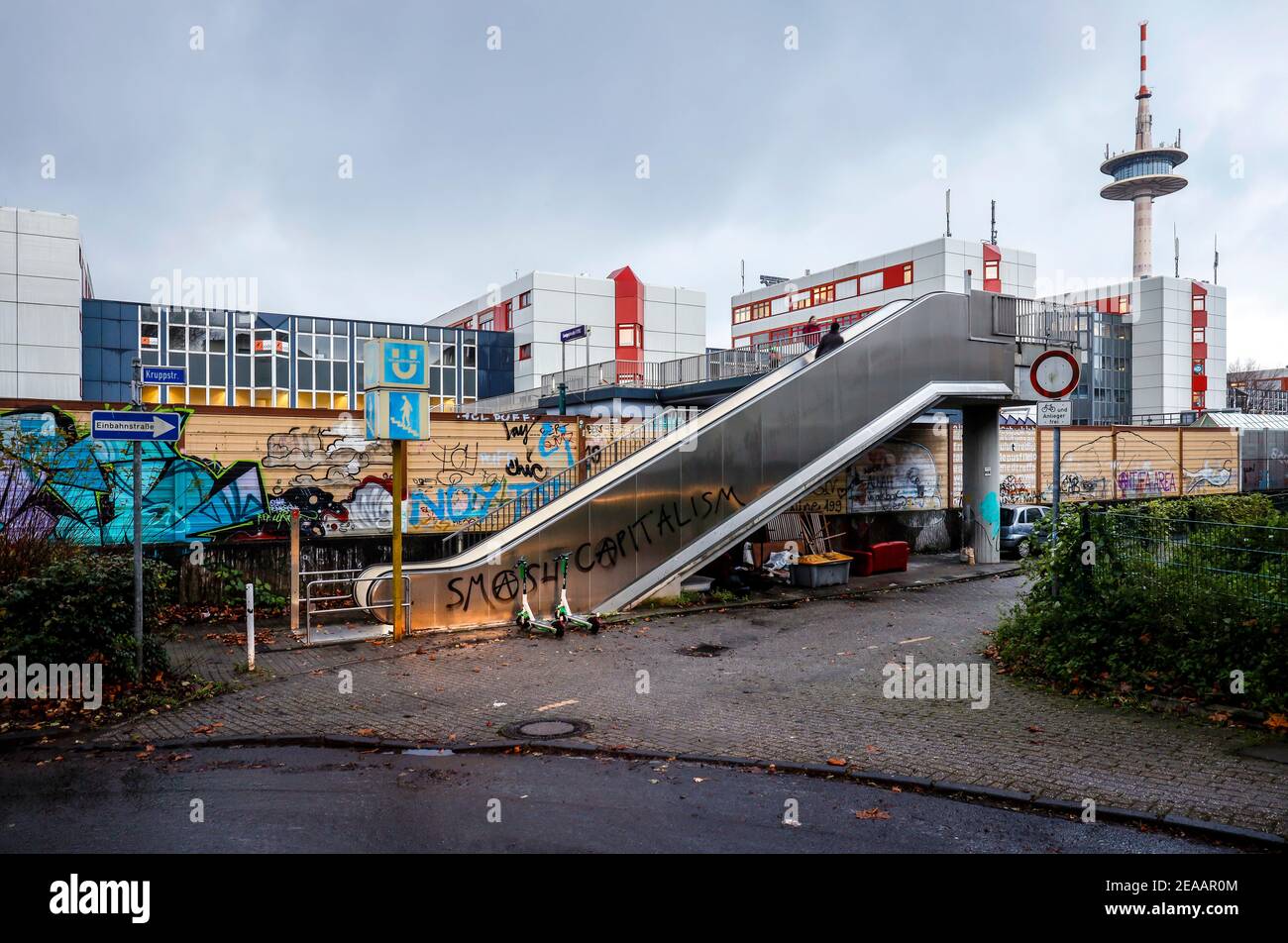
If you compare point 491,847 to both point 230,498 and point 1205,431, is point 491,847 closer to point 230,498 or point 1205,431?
point 230,498

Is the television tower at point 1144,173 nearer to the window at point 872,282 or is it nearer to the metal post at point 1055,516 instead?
the window at point 872,282

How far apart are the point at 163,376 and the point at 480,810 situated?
7438 mm

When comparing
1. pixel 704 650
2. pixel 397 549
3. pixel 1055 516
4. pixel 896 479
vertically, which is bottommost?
pixel 704 650

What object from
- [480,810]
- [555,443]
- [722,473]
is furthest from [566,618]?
[480,810]

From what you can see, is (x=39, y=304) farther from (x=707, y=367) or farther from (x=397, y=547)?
(x=397, y=547)

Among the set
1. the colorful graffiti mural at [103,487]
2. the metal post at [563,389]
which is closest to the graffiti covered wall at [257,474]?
the colorful graffiti mural at [103,487]

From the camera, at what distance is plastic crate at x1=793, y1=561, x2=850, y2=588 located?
18047 mm

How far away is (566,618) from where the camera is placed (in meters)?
13.6

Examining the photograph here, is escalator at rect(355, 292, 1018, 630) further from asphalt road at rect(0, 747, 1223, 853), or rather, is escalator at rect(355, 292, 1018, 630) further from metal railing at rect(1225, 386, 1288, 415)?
metal railing at rect(1225, 386, 1288, 415)

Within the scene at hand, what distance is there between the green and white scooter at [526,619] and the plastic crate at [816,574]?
21.4 feet

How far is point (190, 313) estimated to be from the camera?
50594mm

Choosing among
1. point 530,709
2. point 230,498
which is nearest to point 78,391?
point 230,498

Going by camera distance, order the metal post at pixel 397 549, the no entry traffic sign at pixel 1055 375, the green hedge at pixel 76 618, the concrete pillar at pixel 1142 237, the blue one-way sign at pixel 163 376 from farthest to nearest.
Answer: the concrete pillar at pixel 1142 237
the metal post at pixel 397 549
the no entry traffic sign at pixel 1055 375
the blue one-way sign at pixel 163 376
the green hedge at pixel 76 618

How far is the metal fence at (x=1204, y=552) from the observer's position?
8.52 m
